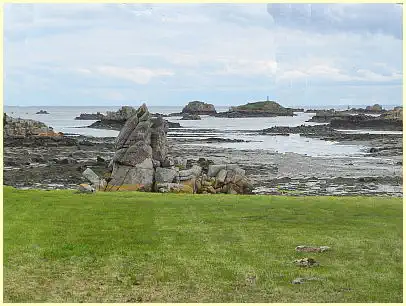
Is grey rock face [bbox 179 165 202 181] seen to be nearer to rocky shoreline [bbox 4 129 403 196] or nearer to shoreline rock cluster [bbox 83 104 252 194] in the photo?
shoreline rock cluster [bbox 83 104 252 194]

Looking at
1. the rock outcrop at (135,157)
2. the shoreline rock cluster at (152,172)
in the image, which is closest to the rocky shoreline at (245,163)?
the shoreline rock cluster at (152,172)

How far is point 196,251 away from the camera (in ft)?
71.4

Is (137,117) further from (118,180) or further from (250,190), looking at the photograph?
(250,190)

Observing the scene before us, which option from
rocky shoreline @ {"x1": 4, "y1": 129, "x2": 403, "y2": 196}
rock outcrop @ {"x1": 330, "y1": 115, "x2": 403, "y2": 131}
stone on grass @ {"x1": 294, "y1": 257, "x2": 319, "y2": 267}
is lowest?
rocky shoreline @ {"x1": 4, "y1": 129, "x2": 403, "y2": 196}

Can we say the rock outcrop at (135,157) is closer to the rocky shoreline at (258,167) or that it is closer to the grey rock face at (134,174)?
the grey rock face at (134,174)

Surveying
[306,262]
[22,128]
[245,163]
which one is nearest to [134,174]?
[245,163]

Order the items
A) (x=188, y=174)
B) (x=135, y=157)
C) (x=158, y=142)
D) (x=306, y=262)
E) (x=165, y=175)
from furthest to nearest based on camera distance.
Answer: (x=158, y=142) < (x=135, y=157) < (x=165, y=175) < (x=188, y=174) < (x=306, y=262)

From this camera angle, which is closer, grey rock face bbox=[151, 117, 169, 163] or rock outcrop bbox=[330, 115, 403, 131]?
grey rock face bbox=[151, 117, 169, 163]

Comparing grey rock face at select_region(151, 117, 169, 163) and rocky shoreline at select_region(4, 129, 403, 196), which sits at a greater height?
grey rock face at select_region(151, 117, 169, 163)

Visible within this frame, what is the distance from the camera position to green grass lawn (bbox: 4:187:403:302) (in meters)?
17.6

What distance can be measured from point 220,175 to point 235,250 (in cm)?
2956

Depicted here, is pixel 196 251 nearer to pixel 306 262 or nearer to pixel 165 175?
pixel 306 262

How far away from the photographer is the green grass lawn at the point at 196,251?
17.6 metres

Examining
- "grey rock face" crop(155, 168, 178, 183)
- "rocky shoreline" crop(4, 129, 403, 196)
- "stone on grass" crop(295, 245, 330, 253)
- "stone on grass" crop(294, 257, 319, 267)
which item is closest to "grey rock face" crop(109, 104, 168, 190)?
"grey rock face" crop(155, 168, 178, 183)
